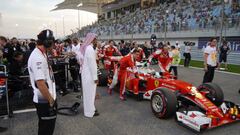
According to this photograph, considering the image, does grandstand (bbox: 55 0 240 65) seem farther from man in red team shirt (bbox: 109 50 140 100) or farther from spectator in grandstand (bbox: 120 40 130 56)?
man in red team shirt (bbox: 109 50 140 100)

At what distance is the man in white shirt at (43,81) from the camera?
2991mm

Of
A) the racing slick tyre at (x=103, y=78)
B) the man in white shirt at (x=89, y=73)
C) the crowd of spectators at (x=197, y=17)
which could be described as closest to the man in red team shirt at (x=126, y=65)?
the man in white shirt at (x=89, y=73)

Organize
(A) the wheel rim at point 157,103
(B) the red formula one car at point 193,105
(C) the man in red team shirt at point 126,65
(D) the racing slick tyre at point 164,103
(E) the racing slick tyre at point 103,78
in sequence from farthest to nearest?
(E) the racing slick tyre at point 103,78, (C) the man in red team shirt at point 126,65, (A) the wheel rim at point 157,103, (D) the racing slick tyre at point 164,103, (B) the red formula one car at point 193,105

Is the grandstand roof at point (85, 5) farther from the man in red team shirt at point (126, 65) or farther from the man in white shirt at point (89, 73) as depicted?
the man in white shirt at point (89, 73)

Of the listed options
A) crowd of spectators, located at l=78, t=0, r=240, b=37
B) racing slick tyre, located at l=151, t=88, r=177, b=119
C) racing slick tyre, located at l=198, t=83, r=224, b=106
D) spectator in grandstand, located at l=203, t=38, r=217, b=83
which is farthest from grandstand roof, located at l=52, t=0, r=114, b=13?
racing slick tyre, located at l=151, t=88, r=177, b=119

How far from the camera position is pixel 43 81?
299 cm

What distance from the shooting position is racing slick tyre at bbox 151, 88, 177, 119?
5023mm

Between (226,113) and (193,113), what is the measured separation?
2.65 feet

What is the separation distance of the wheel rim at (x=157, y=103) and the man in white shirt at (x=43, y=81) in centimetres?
272

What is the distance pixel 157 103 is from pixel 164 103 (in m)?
0.38

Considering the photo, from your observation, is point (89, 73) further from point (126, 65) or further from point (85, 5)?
point (85, 5)

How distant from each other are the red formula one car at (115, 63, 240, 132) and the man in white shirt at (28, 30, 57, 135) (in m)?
2.62

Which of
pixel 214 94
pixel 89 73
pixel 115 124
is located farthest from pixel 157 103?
pixel 89 73

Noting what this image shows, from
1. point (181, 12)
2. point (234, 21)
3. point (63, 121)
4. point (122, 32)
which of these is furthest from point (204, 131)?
point (122, 32)
